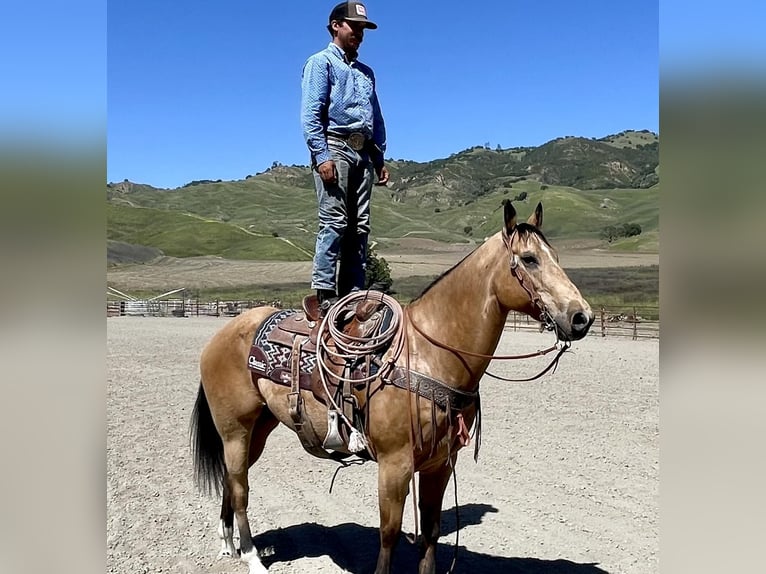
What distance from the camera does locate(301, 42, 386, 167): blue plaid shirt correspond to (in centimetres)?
407

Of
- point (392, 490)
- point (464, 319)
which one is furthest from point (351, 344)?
point (392, 490)

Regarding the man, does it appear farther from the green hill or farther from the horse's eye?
the green hill

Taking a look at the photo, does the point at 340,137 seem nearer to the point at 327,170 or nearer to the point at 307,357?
the point at 327,170

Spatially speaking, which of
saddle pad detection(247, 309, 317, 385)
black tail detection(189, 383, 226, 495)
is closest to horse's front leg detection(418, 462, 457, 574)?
saddle pad detection(247, 309, 317, 385)

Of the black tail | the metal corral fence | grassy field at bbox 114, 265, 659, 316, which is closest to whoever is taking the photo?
the black tail

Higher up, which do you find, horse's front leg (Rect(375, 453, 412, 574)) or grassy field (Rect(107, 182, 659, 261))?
grassy field (Rect(107, 182, 659, 261))

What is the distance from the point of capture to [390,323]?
12.8 ft

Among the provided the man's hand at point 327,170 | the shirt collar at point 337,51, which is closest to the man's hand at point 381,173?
the man's hand at point 327,170

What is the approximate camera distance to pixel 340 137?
13.8 ft

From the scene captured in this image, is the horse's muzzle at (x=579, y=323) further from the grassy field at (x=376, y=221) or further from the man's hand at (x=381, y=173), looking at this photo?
→ the grassy field at (x=376, y=221)

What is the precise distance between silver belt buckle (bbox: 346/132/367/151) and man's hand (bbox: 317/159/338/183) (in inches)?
8.3

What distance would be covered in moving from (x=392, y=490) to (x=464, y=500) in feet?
8.88
